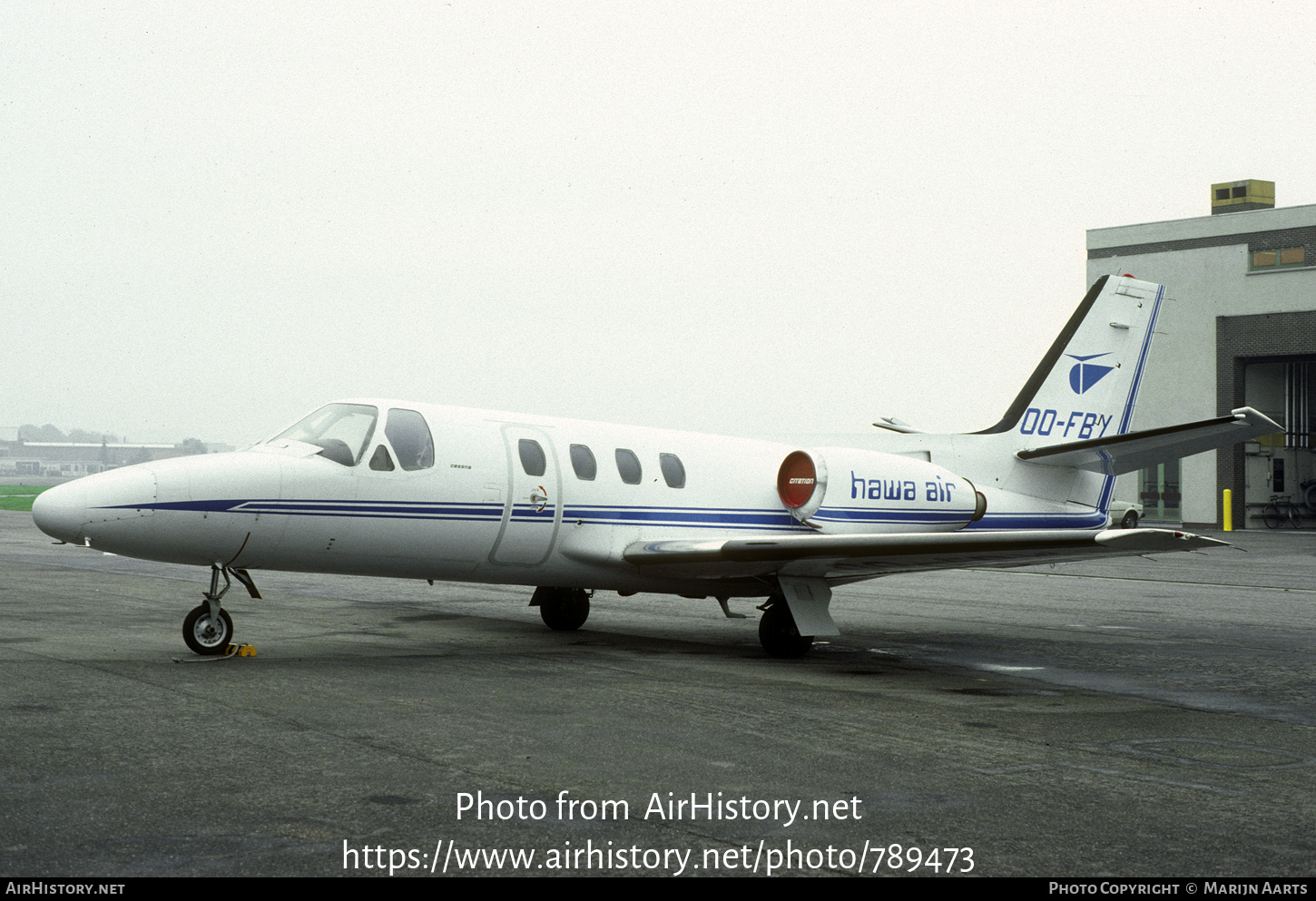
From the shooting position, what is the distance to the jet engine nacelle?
1438 cm

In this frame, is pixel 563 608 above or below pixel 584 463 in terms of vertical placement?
below

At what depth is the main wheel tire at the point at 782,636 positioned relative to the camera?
12.7 m

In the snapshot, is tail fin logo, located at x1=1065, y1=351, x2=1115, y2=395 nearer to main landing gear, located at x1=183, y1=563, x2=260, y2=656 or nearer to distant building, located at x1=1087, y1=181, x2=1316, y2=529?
main landing gear, located at x1=183, y1=563, x2=260, y2=656

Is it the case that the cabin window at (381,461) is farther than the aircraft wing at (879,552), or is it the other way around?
the cabin window at (381,461)

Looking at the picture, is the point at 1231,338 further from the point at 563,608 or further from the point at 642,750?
the point at 642,750

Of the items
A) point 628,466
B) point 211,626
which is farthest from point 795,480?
point 211,626

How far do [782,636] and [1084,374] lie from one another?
6753mm

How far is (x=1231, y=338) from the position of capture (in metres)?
48.4

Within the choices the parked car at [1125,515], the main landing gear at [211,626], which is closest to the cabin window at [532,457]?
the main landing gear at [211,626]

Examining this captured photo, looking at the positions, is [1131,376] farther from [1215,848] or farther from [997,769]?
[1215,848]

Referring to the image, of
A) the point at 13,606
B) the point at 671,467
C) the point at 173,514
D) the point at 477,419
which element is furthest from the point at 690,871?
the point at 13,606

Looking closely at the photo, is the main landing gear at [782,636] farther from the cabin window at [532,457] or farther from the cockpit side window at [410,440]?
the cockpit side window at [410,440]

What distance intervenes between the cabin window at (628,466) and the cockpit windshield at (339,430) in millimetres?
2853

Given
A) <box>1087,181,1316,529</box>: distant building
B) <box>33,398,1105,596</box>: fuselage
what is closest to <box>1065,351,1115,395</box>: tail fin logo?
<box>33,398,1105,596</box>: fuselage
